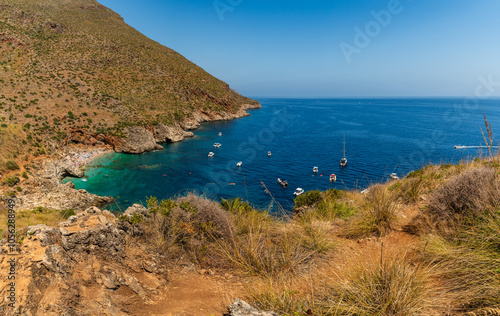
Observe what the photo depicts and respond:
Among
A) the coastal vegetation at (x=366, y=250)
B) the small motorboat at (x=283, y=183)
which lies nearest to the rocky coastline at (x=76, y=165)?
the coastal vegetation at (x=366, y=250)

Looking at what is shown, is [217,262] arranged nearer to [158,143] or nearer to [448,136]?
[158,143]

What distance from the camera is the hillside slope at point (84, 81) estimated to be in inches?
1368

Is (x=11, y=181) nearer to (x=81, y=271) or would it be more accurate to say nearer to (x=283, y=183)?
(x=81, y=271)

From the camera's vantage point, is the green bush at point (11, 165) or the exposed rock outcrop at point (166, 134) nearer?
the green bush at point (11, 165)

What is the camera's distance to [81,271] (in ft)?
12.3

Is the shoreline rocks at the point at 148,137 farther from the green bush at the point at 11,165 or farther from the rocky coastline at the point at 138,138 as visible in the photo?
the green bush at the point at 11,165

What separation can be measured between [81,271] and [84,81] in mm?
60341

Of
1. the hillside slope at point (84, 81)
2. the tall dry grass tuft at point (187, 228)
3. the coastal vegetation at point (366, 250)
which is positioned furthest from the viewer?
the hillside slope at point (84, 81)

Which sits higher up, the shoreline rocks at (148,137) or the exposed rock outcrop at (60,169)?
the shoreline rocks at (148,137)

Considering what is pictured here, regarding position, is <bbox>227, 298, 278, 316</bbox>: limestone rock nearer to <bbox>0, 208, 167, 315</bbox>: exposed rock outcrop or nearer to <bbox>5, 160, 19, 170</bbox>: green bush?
<bbox>0, 208, 167, 315</bbox>: exposed rock outcrop

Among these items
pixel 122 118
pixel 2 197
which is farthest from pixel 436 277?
pixel 122 118

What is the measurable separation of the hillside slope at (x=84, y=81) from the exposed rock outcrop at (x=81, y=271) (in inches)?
1120

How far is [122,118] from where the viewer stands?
44.8 meters

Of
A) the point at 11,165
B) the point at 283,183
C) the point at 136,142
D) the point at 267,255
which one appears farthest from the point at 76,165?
the point at 267,255
